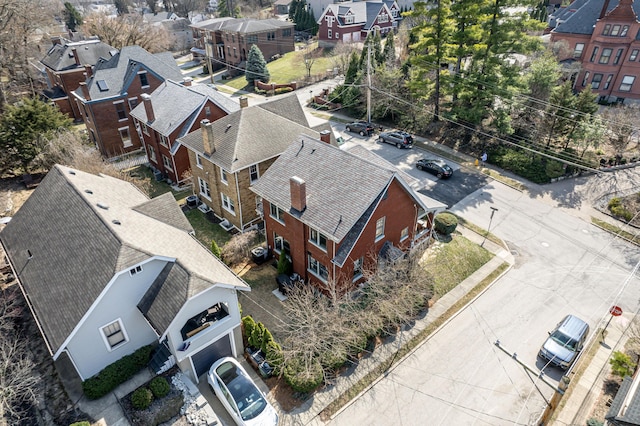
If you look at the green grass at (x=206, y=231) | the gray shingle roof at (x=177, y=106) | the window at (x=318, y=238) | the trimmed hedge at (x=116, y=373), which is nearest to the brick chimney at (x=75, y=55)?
the gray shingle roof at (x=177, y=106)

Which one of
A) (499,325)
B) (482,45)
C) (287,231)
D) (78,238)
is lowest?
(499,325)

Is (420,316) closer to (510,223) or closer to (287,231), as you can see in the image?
(287,231)

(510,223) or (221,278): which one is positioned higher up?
(221,278)

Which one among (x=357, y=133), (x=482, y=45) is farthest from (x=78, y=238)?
(x=482, y=45)

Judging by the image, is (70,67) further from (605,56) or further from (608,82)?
(608,82)

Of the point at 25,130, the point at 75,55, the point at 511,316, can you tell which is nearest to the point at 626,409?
the point at 511,316

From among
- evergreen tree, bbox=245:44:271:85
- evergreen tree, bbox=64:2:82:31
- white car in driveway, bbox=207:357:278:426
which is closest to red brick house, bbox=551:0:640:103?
evergreen tree, bbox=245:44:271:85

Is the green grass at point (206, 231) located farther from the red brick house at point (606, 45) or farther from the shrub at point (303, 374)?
the red brick house at point (606, 45)

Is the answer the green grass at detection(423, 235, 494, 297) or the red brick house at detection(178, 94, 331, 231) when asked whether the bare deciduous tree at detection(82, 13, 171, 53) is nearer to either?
the red brick house at detection(178, 94, 331, 231)
